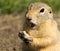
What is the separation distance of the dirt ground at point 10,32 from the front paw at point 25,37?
0.69 meters

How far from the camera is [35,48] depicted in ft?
17.3

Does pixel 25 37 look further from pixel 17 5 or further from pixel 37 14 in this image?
pixel 17 5

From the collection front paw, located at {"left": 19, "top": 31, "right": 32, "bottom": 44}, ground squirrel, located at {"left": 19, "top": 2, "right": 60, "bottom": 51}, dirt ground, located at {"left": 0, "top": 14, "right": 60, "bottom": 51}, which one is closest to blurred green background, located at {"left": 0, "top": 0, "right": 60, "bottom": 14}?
dirt ground, located at {"left": 0, "top": 14, "right": 60, "bottom": 51}

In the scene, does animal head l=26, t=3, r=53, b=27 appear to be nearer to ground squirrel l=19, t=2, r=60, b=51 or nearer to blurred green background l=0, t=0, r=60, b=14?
ground squirrel l=19, t=2, r=60, b=51

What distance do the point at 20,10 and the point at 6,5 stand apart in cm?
52

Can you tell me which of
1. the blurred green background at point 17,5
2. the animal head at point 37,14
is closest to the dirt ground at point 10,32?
the blurred green background at point 17,5

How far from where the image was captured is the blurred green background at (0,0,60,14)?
994 cm

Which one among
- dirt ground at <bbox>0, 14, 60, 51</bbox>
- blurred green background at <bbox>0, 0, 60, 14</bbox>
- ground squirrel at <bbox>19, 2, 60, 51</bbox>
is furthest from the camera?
blurred green background at <bbox>0, 0, 60, 14</bbox>

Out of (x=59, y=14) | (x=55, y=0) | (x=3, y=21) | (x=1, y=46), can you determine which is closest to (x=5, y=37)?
(x=1, y=46)

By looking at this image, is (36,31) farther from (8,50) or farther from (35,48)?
(8,50)

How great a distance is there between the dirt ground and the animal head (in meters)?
0.63

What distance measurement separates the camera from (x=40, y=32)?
5.24 metres

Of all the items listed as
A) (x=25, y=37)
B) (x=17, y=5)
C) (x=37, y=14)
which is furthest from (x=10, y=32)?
(x=37, y=14)

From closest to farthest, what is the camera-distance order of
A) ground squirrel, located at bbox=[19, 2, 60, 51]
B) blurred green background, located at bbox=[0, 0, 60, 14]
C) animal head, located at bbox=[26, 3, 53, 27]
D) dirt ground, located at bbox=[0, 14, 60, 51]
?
animal head, located at bbox=[26, 3, 53, 27] < ground squirrel, located at bbox=[19, 2, 60, 51] < dirt ground, located at bbox=[0, 14, 60, 51] < blurred green background, located at bbox=[0, 0, 60, 14]
